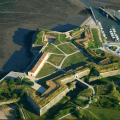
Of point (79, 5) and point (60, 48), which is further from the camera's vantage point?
point (79, 5)

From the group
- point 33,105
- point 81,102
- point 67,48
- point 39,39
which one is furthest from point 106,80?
point 39,39

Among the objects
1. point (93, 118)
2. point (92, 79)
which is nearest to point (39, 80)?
point (92, 79)

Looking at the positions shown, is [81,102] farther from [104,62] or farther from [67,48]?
[67,48]

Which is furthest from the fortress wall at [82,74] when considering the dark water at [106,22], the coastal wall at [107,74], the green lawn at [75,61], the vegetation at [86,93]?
the dark water at [106,22]

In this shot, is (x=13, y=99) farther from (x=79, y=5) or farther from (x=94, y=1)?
(x=94, y=1)

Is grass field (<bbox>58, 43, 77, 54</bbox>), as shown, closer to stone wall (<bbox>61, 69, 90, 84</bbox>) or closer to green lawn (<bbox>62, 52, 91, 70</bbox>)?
green lawn (<bbox>62, 52, 91, 70</bbox>)
